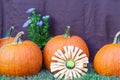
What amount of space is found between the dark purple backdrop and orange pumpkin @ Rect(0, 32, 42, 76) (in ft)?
2.15

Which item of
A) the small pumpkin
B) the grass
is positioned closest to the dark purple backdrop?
the small pumpkin

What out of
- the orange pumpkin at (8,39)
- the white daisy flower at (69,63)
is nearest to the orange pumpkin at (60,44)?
the white daisy flower at (69,63)

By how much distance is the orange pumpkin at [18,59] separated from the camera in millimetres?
3021

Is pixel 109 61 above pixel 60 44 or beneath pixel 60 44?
beneath

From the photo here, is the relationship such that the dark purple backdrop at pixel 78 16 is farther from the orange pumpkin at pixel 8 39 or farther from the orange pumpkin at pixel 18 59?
the orange pumpkin at pixel 18 59

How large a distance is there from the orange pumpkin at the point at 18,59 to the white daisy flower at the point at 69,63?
222mm

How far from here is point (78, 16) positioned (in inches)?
139

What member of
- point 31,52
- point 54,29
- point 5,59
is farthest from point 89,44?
point 5,59

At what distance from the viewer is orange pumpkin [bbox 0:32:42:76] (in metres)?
3.02

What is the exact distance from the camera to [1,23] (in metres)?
3.76

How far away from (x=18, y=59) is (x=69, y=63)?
519mm

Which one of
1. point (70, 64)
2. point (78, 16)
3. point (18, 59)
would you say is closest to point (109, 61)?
point (70, 64)

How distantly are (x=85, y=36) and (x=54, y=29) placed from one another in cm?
39

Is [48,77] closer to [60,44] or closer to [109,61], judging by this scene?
[60,44]
